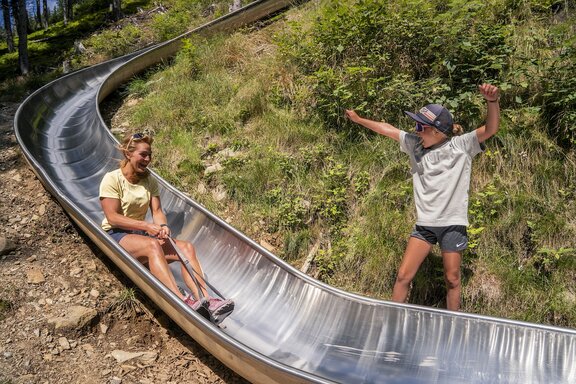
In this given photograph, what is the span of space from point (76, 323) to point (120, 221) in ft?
3.80

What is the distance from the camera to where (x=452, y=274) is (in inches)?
Answer: 168

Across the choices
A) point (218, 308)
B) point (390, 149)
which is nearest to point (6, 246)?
point (218, 308)

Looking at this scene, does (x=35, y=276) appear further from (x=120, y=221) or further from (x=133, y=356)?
(x=133, y=356)

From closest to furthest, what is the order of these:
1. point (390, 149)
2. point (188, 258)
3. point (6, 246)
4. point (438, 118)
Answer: point (438, 118) < point (188, 258) < point (6, 246) < point (390, 149)

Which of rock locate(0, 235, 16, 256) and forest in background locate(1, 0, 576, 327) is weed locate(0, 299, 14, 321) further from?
forest in background locate(1, 0, 576, 327)

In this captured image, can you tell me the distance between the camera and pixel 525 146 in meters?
5.77

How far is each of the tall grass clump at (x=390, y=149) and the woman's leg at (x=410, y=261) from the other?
0.80 meters

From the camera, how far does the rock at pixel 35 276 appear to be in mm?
5583

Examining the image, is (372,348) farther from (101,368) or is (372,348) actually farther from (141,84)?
(141,84)

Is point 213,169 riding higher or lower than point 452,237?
lower

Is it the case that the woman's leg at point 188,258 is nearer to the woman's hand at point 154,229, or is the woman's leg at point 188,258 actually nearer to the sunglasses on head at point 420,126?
the woman's hand at point 154,229

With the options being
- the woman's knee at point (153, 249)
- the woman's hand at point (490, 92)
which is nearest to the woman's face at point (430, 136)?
the woman's hand at point (490, 92)

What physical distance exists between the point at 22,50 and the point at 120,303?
1692 cm

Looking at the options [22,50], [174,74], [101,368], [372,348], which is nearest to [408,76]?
[372,348]
